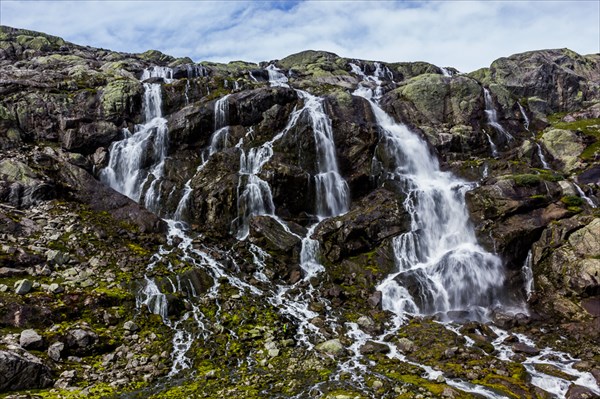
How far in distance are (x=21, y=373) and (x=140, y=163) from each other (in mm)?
A: 27888

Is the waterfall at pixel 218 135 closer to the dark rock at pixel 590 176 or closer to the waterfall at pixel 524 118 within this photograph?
the dark rock at pixel 590 176

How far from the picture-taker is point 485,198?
111ft

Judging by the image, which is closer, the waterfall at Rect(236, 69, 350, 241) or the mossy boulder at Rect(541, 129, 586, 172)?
the waterfall at Rect(236, 69, 350, 241)

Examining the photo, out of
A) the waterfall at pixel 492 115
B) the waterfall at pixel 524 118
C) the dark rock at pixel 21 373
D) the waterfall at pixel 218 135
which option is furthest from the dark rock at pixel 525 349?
the waterfall at pixel 524 118

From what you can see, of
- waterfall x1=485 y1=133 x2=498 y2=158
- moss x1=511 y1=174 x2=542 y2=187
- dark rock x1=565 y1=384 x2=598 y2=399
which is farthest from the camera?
waterfall x1=485 y1=133 x2=498 y2=158

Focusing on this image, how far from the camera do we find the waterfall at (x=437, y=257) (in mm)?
28531

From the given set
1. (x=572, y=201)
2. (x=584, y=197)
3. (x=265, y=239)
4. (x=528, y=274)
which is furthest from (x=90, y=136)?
(x=584, y=197)

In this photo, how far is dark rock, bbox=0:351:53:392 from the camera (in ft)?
51.6

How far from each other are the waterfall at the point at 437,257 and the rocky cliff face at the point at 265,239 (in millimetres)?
626

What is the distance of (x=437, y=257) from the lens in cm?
3225

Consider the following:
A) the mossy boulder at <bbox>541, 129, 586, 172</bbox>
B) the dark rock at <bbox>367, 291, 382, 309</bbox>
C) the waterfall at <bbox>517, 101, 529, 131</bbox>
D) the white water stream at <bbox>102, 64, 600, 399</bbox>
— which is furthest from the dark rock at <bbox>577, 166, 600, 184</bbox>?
the dark rock at <bbox>367, 291, 382, 309</bbox>

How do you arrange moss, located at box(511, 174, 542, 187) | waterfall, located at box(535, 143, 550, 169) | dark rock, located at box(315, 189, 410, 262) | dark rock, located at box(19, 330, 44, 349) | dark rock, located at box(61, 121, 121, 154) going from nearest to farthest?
dark rock, located at box(19, 330, 44, 349) < dark rock, located at box(315, 189, 410, 262) < moss, located at box(511, 174, 542, 187) < dark rock, located at box(61, 121, 121, 154) < waterfall, located at box(535, 143, 550, 169)

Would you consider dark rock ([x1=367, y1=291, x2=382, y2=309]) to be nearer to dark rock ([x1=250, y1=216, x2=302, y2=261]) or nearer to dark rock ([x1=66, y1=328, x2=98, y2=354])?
dark rock ([x1=250, y1=216, x2=302, y2=261])

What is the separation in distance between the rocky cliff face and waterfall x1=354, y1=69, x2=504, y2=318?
0.63 meters
